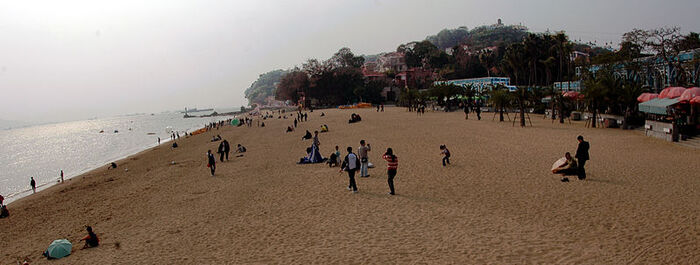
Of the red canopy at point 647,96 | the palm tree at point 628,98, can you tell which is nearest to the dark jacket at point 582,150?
the red canopy at point 647,96

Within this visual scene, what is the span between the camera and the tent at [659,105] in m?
19.2

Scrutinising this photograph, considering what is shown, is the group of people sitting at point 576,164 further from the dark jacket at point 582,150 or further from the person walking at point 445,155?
the person walking at point 445,155

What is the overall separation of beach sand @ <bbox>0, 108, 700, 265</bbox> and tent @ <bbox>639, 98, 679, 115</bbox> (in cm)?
222

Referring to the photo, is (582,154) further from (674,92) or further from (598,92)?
(598,92)

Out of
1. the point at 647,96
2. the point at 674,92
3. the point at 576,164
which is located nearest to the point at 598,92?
the point at 647,96

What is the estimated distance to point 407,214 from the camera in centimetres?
948

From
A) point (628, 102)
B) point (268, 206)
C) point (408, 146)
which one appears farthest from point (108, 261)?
point (628, 102)

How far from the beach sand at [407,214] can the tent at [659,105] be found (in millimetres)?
2223

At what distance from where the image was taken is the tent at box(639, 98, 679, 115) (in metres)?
19.2

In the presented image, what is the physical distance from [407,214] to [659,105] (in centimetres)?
1717

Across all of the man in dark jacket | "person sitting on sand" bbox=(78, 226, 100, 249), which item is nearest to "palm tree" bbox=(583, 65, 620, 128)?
the man in dark jacket

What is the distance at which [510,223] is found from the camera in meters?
8.38

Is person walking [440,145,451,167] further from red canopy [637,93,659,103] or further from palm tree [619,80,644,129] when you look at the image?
palm tree [619,80,644,129]

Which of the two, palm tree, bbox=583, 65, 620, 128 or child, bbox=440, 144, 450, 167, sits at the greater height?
palm tree, bbox=583, 65, 620, 128
